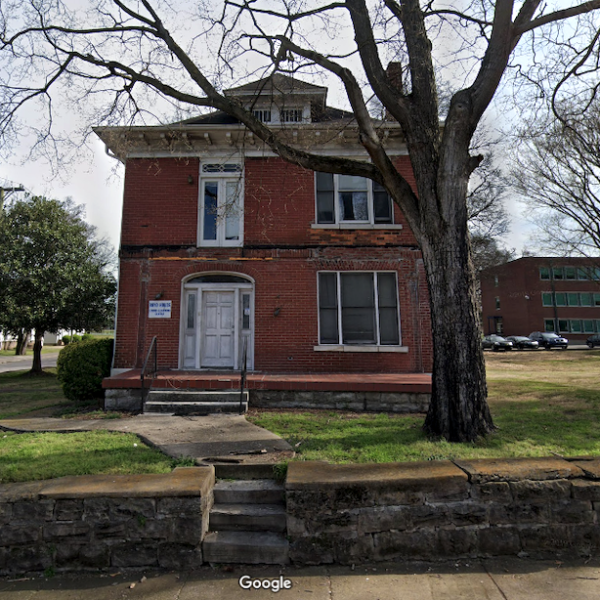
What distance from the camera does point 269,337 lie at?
984cm

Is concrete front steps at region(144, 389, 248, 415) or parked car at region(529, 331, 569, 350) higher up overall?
parked car at region(529, 331, 569, 350)

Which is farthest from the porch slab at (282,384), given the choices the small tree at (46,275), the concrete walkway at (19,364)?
the concrete walkway at (19,364)

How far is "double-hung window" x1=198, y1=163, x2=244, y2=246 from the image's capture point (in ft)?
34.0

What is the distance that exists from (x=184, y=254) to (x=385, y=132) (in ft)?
19.0

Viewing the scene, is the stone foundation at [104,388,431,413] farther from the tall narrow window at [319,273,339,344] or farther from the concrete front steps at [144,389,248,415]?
the tall narrow window at [319,273,339,344]

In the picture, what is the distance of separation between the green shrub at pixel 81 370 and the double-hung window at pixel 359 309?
5.14 meters

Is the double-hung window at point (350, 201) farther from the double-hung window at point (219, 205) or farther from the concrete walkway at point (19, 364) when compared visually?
the concrete walkway at point (19, 364)

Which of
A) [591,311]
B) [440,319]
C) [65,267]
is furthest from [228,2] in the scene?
[591,311]

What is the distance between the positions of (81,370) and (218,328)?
124 inches

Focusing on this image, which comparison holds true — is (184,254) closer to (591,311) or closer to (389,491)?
(389,491)

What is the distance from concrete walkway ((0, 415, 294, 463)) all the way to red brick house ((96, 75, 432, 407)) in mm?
2657

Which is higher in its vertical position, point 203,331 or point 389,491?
point 203,331

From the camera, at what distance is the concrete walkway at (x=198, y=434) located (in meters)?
4.74

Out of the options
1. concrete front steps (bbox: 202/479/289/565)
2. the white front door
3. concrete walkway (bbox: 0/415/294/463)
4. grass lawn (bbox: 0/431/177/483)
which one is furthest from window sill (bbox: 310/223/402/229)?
concrete front steps (bbox: 202/479/289/565)
